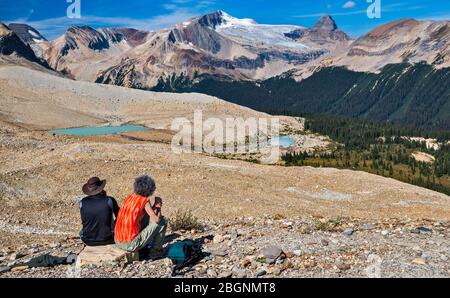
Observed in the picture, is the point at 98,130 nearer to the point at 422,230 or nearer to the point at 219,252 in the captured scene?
the point at 422,230

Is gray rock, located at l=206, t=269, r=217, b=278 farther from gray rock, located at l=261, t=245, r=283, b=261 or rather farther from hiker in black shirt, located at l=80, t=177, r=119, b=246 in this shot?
hiker in black shirt, located at l=80, t=177, r=119, b=246

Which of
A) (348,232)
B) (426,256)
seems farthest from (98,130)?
(426,256)

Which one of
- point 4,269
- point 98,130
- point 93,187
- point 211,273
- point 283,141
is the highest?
point 98,130

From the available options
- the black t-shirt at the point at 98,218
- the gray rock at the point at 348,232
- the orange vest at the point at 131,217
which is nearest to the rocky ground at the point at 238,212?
the gray rock at the point at 348,232

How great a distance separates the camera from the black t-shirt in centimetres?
1434

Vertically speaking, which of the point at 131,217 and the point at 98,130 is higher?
the point at 98,130

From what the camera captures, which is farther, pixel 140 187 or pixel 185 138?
pixel 185 138

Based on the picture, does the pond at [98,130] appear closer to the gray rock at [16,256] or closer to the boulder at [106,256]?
the gray rock at [16,256]

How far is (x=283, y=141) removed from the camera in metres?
128

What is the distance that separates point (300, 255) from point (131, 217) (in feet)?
16.2

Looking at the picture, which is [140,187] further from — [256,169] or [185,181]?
[256,169]

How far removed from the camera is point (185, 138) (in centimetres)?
10712

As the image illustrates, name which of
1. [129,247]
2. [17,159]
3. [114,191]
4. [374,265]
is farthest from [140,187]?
[17,159]
